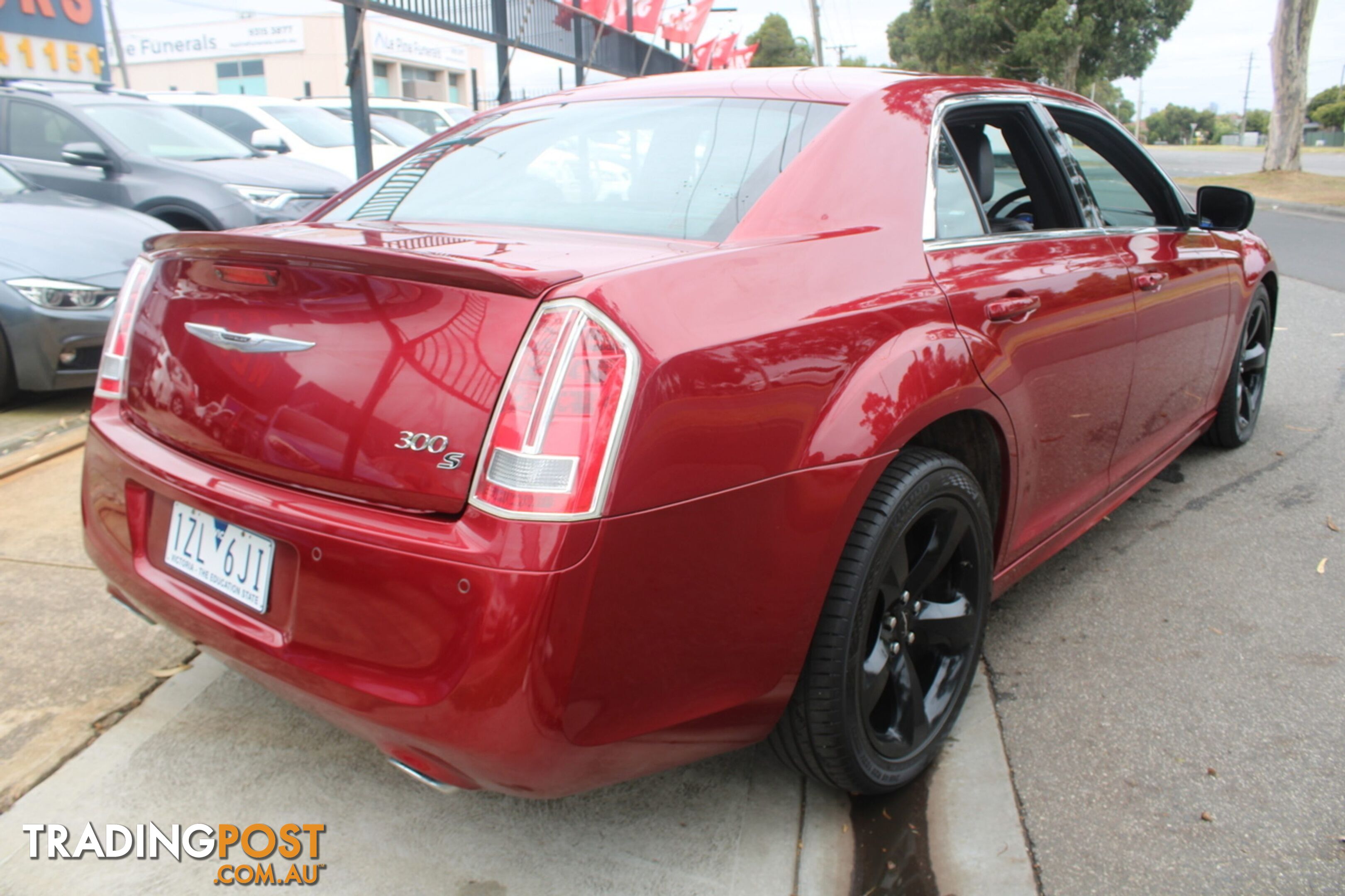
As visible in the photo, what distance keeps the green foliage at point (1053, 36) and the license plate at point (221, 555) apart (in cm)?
3661

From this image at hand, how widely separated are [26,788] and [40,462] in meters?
2.27

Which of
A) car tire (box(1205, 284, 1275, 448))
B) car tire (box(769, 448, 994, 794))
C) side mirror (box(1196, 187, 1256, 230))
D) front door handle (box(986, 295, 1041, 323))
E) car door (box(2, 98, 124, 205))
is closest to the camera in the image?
car tire (box(769, 448, 994, 794))

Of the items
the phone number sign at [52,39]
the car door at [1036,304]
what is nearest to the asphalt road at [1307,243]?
the car door at [1036,304]

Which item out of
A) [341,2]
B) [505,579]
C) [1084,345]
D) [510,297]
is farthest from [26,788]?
[341,2]

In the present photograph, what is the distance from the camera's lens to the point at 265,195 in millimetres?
7438

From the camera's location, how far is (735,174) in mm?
2248

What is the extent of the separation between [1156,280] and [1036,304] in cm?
92

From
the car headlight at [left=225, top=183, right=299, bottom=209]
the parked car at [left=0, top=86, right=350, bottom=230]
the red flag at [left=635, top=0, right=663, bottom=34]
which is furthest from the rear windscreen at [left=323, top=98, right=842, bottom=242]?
the red flag at [left=635, top=0, right=663, bottom=34]

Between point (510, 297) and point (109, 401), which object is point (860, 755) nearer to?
point (510, 297)

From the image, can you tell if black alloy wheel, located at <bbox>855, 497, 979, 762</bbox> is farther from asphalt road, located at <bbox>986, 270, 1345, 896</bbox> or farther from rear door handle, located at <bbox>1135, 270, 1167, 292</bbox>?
rear door handle, located at <bbox>1135, 270, 1167, 292</bbox>

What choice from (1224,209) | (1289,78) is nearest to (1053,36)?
(1289,78)

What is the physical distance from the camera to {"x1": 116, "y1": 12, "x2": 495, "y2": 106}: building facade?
4831 cm

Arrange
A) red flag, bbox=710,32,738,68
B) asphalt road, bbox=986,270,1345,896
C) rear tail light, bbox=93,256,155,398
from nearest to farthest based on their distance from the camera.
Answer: asphalt road, bbox=986,270,1345,896 → rear tail light, bbox=93,256,155,398 → red flag, bbox=710,32,738,68

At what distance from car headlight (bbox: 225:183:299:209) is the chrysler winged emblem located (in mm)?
5869
